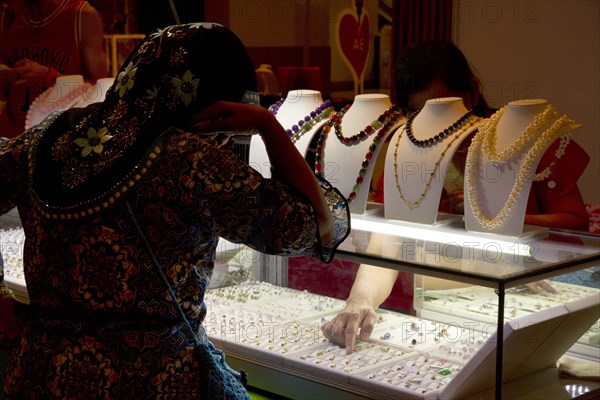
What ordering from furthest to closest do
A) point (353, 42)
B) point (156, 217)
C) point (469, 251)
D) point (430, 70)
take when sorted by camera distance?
point (353, 42) < point (430, 70) < point (469, 251) < point (156, 217)

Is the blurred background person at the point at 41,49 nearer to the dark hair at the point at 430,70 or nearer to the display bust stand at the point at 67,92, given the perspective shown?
the display bust stand at the point at 67,92

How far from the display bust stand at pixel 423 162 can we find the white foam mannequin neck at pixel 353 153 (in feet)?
0.27

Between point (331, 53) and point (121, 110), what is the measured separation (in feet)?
14.7

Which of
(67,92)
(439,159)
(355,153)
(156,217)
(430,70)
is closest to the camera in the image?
(156,217)

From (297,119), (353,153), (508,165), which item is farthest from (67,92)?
(508,165)

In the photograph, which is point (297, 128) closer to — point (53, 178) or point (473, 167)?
point (473, 167)

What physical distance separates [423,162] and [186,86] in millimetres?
1065

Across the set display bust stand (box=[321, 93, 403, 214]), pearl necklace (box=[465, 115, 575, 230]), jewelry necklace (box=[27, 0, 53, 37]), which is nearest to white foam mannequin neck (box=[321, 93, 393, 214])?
Result: display bust stand (box=[321, 93, 403, 214])

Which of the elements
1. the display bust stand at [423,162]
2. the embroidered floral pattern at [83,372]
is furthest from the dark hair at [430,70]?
the embroidered floral pattern at [83,372]

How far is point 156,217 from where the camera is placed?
4.01ft

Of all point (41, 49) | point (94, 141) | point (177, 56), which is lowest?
point (41, 49)

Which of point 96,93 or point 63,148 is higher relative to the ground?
point 63,148

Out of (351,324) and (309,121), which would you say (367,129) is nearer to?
(309,121)

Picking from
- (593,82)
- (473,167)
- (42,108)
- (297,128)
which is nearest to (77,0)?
(42,108)
